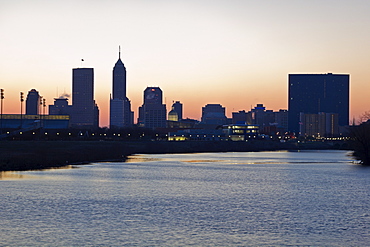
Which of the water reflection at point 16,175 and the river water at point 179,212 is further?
the water reflection at point 16,175

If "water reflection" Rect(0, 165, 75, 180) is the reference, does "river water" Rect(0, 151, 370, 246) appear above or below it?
below

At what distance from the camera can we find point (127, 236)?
37.2 metres

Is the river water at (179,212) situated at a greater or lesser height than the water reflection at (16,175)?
lesser

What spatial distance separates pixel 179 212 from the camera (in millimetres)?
47312

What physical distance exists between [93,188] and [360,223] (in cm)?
3294

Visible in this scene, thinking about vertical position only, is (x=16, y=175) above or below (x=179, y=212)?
above

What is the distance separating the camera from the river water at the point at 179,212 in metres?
36.8

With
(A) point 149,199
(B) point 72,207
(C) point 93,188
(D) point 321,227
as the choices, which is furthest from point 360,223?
(C) point 93,188

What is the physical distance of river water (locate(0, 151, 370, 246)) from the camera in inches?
1449

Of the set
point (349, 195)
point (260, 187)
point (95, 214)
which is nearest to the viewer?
point (95, 214)

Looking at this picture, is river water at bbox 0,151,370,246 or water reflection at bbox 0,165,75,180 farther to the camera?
water reflection at bbox 0,165,75,180

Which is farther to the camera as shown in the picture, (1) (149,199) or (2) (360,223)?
(1) (149,199)

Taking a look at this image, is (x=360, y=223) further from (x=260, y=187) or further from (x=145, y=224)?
(x=260, y=187)

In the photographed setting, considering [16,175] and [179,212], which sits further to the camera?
[16,175]
